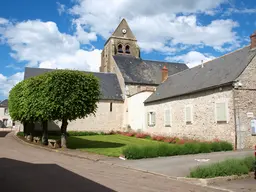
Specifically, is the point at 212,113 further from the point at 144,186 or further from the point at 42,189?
the point at 42,189

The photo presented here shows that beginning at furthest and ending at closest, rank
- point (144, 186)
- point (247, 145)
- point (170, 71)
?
1. point (170, 71)
2. point (247, 145)
3. point (144, 186)

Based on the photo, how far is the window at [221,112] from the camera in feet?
Answer: 57.2

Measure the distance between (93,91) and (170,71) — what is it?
23.1m

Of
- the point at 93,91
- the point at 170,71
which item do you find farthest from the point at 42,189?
the point at 170,71

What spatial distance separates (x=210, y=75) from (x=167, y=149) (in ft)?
31.4

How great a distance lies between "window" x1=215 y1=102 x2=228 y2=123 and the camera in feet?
57.2

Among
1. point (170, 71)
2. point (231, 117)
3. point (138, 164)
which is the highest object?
point (170, 71)

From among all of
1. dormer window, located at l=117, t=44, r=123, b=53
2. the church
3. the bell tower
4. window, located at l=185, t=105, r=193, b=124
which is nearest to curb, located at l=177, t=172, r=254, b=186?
window, located at l=185, t=105, r=193, b=124

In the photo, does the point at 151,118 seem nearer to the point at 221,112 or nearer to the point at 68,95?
the point at 221,112

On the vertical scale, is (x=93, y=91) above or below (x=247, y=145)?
above

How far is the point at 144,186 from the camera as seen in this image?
7332 mm

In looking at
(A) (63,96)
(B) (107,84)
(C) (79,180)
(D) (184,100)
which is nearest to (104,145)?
(A) (63,96)

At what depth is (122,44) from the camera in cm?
4872

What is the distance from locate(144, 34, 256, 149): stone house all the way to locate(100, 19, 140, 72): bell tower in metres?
23.8
